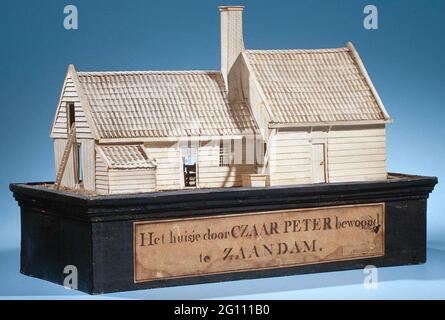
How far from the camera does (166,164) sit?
16375 mm

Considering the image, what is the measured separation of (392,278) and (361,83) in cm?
286

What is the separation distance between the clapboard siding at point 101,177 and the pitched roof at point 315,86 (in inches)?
91.3

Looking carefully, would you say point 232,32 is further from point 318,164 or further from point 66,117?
point 66,117

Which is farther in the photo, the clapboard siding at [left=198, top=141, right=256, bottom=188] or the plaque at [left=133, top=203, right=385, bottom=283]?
the clapboard siding at [left=198, top=141, right=256, bottom=188]

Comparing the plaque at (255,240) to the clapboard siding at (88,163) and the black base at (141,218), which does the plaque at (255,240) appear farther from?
the clapboard siding at (88,163)

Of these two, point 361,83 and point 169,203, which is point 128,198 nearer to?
point 169,203

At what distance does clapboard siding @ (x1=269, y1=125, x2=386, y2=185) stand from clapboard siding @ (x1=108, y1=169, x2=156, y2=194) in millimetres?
1656

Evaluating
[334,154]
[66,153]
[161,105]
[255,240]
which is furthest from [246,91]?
[66,153]

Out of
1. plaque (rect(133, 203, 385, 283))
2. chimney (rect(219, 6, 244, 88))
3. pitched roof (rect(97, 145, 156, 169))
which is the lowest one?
plaque (rect(133, 203, 385, 283))

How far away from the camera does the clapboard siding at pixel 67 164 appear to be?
16670mm

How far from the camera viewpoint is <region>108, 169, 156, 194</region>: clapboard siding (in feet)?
51.3

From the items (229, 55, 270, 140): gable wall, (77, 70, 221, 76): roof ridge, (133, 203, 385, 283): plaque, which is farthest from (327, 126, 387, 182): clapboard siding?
(77, 70, 221, 76): roof ridge

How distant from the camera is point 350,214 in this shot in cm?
1681

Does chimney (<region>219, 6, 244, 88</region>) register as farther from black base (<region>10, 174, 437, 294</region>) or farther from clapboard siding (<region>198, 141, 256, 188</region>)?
black base (<region>10, 174, 437, 294</region>)
